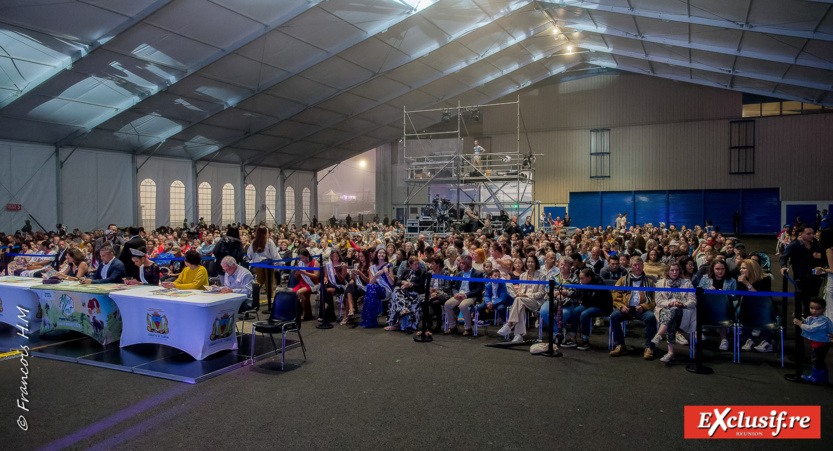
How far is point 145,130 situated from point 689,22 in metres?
19.8

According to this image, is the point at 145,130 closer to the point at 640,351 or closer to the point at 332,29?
the point at 332,29

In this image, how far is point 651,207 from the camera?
26.0m

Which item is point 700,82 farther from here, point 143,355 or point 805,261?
point 143,355

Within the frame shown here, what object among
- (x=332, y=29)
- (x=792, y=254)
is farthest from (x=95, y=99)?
(x=792, y=254)

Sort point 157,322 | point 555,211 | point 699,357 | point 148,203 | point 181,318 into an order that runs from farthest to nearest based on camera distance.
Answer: point 555,211 < point 148,203 < point 157,322 < point 181,318 < point 699,357

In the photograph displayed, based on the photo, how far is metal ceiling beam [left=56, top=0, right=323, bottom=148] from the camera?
13.3 metres

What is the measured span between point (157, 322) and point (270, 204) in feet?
71.4

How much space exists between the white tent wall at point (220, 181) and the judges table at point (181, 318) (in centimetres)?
1827

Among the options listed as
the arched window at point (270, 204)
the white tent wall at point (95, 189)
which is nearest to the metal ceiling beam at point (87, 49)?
the white tent wall at point (95, 189)

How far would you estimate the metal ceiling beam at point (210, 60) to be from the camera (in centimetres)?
1326

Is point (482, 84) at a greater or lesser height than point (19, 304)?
greater

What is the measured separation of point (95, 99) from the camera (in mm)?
15492

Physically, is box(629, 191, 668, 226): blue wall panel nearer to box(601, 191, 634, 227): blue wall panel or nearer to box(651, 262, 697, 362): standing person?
box(601, 191, 634, 227): blue wall panel

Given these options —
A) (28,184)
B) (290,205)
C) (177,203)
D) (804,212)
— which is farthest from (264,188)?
(804,212)
